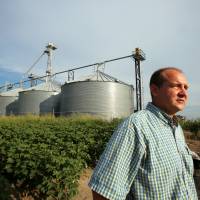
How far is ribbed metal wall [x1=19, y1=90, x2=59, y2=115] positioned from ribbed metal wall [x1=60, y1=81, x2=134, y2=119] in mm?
3784

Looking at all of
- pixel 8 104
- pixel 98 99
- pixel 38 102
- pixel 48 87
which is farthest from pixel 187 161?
pixel 8 104

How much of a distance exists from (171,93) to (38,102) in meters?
30.9

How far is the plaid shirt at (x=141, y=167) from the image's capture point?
2338mm

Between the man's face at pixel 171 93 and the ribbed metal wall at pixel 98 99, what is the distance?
2313 cm

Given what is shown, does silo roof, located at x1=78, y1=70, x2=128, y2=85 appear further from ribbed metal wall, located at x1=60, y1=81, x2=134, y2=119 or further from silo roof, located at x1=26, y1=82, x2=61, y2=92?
silo roof, located at x1=26, y1=82, x2=61, y2=92

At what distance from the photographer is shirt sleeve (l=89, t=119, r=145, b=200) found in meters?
2.31

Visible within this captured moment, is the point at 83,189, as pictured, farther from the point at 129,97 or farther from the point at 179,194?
the point at 129,97

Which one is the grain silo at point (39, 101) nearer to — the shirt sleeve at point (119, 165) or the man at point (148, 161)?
the man at point (148, 161)

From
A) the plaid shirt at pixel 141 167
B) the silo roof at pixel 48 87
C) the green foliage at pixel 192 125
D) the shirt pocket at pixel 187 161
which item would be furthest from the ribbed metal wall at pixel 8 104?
the plaid shirt at pixel 141 167

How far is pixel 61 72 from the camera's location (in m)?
40.0

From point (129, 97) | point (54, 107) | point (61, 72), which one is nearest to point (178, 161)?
point (129, 97)

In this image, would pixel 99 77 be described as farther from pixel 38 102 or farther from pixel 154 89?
pixel 154 89

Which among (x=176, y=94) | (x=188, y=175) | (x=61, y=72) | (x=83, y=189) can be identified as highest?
(x=61, y=72)

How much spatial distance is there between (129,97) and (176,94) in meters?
26.0
